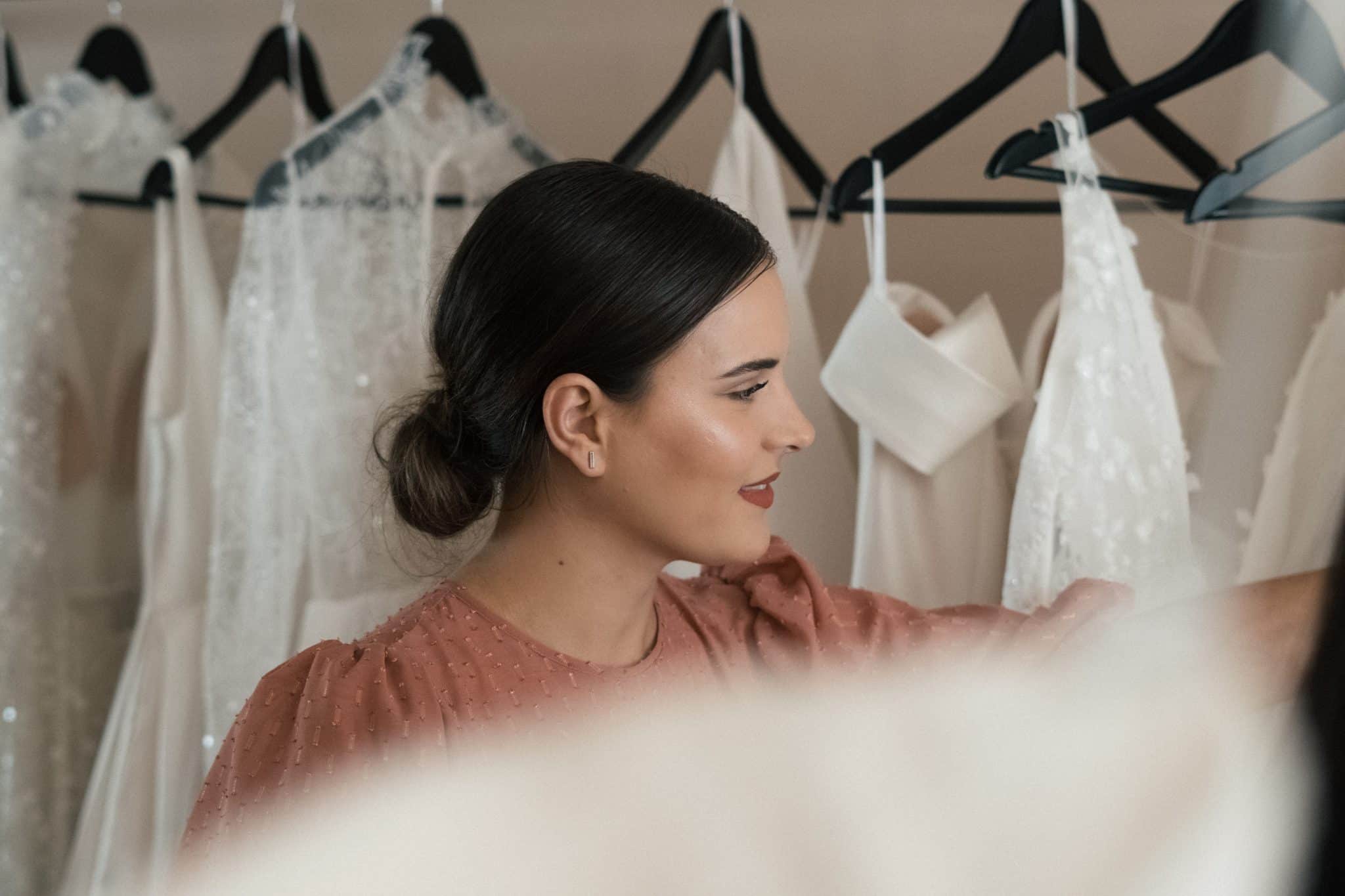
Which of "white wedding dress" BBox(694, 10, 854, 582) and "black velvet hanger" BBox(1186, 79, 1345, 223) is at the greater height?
"black velvet hanger" BBox(1186, 79, 1345, 223)

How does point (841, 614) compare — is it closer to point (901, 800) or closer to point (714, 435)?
point (714, 435)

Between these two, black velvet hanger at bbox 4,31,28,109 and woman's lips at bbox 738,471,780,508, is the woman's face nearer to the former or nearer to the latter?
woman's lips at bbox 738,471,780,508

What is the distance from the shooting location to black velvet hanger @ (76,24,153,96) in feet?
4.14

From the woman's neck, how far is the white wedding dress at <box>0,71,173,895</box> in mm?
671

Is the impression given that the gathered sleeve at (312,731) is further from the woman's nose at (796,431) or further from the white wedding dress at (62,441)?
the white wedding dress at (62,441)

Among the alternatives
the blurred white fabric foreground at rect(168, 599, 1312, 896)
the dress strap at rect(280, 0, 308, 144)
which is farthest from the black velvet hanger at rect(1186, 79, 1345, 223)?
the dress strap at rect(280, 0, 308, 144)

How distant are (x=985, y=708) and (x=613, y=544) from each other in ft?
1.20

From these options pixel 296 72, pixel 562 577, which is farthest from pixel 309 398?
pixel 562 577

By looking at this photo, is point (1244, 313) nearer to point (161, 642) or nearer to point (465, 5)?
point (161, 642)

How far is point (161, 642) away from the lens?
1.13 m

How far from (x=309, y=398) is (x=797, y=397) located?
45 centimetres

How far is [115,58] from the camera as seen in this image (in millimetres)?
1265

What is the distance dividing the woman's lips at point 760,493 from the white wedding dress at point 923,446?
175 mm

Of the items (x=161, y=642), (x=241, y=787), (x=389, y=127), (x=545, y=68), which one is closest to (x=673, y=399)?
(x=241, y=787)
